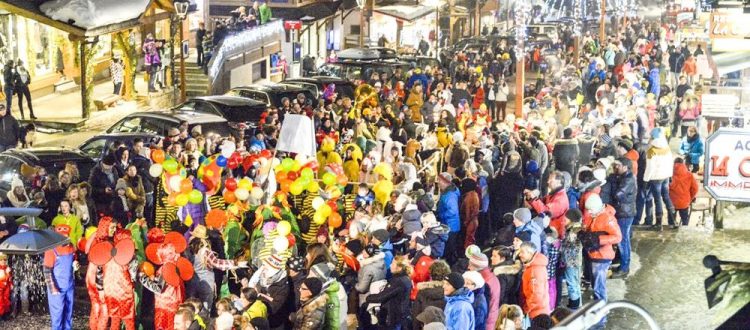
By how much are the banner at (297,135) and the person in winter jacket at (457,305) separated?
14.4 feet

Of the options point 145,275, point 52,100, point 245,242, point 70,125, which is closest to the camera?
point 145,275

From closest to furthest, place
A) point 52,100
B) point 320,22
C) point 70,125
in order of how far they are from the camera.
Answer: point 70,125
point 52,100
point 320,22

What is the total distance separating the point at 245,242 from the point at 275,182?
1368 mm

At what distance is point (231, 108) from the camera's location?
2386 centimetres

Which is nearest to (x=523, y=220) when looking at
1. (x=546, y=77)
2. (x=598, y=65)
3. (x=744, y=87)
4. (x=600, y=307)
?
(x=600, y=307)

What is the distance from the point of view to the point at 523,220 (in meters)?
12.8

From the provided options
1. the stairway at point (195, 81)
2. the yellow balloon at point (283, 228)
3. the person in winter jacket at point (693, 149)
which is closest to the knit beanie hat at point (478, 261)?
the yellow balloon at point (283, 228)

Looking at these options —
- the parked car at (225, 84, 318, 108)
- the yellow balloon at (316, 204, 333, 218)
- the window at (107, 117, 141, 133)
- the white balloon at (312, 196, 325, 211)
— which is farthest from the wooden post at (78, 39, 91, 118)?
the yellow balloon at (316, 204, 333, 218)

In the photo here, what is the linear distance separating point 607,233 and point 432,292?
3.30 metres

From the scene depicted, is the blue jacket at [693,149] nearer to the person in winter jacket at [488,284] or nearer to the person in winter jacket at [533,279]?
the person in winter jacket at [533,279]

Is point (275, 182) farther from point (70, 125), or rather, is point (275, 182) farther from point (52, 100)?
point (52, 100)

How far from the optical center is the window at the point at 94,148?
1913 centimetres

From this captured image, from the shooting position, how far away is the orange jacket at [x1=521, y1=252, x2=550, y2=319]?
11.7 metres

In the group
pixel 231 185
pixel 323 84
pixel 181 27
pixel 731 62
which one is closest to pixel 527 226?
pixel 231 185
